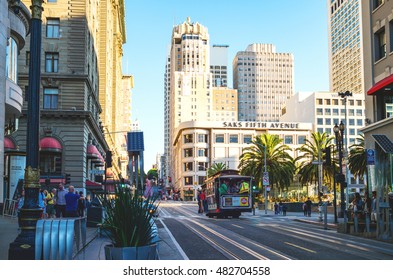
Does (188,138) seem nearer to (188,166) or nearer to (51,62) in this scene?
(188,166)

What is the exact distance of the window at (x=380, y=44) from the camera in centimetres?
3191

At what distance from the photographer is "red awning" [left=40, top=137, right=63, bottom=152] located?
156 feet

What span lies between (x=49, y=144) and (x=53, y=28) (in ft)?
39.9

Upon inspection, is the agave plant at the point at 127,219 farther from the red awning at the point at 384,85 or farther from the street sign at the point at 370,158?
the red awning at the point at 384,85

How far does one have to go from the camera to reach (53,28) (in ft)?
170

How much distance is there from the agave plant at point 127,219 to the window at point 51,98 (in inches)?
1768

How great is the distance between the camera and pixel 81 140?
5062 cm

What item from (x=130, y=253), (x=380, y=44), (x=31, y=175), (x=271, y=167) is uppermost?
(x=380, y=44)

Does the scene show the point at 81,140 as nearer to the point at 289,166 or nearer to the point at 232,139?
the point at 289,166

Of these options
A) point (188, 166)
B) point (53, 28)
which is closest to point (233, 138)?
point (188, 166)

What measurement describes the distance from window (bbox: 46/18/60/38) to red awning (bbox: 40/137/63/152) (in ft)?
34.6

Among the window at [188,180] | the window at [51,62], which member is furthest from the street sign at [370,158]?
the window at [188,180]
